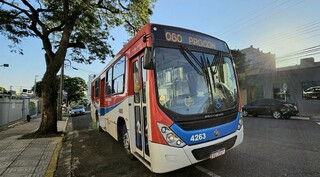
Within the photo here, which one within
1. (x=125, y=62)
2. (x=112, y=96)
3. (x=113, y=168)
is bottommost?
(x=113, y=168)

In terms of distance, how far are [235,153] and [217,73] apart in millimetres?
2498

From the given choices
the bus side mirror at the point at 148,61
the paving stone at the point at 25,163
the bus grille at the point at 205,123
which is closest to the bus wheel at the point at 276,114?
the bus grille at the point at 205,123

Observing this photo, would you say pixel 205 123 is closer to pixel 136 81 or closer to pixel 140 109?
pixel 140 109

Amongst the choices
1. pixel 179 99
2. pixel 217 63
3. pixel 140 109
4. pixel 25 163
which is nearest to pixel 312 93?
pixel 217 63

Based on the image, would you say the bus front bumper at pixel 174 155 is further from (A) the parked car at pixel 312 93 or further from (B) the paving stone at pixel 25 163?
(A) the parked car at pixel 312 93

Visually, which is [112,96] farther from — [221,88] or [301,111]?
[301,111]

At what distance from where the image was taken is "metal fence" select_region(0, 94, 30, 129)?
12891 mm

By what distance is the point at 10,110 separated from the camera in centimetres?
1456

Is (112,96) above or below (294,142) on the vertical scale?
above

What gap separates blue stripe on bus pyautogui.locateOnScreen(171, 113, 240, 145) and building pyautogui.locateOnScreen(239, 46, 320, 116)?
17.6 meters

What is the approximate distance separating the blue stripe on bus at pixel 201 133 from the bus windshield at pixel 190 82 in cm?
33

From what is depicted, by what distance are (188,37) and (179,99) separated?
1386mm

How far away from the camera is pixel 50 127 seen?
10.6 meters

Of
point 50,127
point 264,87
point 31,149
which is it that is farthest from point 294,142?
point 264,87
